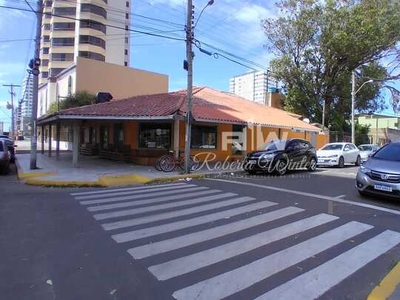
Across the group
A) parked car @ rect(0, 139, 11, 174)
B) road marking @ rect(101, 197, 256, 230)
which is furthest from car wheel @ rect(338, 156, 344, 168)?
parked car @ rect(0, 139, 11, 174)

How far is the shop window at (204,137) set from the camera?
20.7 metres

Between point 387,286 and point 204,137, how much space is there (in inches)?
676

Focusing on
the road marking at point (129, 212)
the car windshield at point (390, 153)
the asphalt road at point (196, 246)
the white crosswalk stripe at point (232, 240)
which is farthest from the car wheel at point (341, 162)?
the road marking at point (129, 212)

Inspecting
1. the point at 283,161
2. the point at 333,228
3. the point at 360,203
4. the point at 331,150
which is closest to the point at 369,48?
the point at 331,150

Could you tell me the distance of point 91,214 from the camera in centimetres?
790

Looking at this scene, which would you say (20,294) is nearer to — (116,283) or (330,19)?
(116,283)

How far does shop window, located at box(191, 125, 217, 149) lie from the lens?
68.0ft

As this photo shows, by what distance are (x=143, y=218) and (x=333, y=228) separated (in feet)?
11.9

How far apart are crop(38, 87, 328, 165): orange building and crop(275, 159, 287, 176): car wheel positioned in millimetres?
4224

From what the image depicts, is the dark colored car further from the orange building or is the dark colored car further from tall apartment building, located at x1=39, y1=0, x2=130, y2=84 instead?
tall apartment building, located at x1=39, y1=0, x2=130, y2=84

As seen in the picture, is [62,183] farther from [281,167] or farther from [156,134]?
[281,167]

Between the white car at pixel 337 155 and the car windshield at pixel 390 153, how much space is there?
10584 millimetres

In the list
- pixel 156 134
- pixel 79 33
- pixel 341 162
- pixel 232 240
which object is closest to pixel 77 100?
pixel 156 134

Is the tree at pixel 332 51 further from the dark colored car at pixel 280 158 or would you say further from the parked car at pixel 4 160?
the parked car at pixel 4 160
